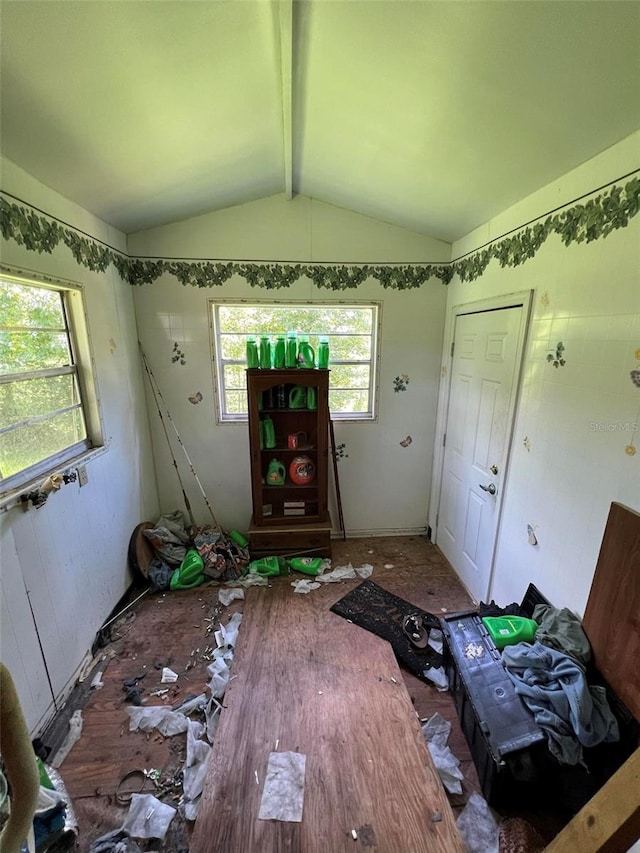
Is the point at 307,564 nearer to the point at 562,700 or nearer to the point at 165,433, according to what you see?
A: the point at 165,433

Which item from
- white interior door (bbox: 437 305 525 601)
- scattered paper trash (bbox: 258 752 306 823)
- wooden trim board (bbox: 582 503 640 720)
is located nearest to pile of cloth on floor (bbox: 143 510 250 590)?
scattered paper trash (bbox: 258 752 306 823)

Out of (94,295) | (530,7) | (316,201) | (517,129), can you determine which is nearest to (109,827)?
(94,295)

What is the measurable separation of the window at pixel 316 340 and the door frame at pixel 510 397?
1.95 ft

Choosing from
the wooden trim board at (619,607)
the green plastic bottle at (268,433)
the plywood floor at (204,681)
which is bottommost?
the plywood floor at (204,681)

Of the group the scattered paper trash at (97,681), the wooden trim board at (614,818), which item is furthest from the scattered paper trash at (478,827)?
the scattered paper trash at (97,681)

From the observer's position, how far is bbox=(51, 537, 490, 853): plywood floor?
136 cm

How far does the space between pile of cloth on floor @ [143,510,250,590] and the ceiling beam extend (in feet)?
8.87

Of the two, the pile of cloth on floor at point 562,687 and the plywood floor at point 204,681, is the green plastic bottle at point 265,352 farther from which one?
the pile of cloth on floor at point 562,687

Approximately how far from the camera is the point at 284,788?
3.99 feet

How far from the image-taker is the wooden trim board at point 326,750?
3.59ft

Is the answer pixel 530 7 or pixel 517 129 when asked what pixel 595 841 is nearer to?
pixel 530 7

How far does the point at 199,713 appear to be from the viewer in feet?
5.46

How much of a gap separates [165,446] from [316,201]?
91.6 inches

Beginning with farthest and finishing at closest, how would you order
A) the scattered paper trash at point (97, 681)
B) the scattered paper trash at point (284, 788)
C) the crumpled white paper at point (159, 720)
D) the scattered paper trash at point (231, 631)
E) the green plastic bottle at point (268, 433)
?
1. the green plastic bottle at point (268, 433)
2. the scattered paper trash at point (231, 631)
3. the scattered paper trash at point (97, 681)
4. the crumpled white paper at point (159, 720)
5. the scattered paper trash at point (284, 788)
